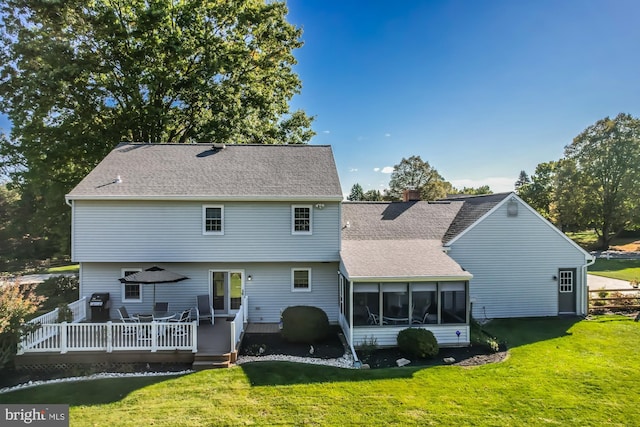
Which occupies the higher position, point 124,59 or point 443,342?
point 124,59

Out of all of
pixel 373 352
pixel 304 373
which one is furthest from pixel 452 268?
Result: pixel 304 373

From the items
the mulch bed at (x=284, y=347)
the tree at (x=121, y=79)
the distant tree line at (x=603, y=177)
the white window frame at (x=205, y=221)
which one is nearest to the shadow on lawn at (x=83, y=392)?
the mulch bed at (x=284, y=347)

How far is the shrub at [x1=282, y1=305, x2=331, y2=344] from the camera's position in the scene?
1224cm

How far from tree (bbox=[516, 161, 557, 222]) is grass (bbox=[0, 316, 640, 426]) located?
165 feet

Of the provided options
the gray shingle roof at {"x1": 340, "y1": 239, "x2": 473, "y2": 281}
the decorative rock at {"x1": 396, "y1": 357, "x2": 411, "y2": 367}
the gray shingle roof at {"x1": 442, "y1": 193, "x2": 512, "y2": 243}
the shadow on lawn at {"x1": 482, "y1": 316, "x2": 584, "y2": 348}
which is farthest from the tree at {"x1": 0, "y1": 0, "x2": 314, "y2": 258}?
the shadow on lawn at {"x1": 482, "y1": 316, "x2": 584, "y2": 348}

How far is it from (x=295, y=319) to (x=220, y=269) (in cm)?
430

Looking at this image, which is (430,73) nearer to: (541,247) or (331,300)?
(541,247)

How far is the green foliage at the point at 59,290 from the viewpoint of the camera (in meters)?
18.8

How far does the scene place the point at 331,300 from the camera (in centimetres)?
1491

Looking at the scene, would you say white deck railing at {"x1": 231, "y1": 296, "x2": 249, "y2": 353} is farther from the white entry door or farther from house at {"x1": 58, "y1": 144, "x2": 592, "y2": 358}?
the white entry door

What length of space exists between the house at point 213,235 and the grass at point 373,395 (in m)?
4.72

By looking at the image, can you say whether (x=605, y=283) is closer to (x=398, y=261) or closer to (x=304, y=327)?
(x=398, y=261)

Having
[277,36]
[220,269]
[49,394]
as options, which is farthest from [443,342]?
[277,36]

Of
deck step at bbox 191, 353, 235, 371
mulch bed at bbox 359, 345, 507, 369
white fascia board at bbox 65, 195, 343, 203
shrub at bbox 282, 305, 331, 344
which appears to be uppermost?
white fascia board at bbox 65, 195, 343, 203
